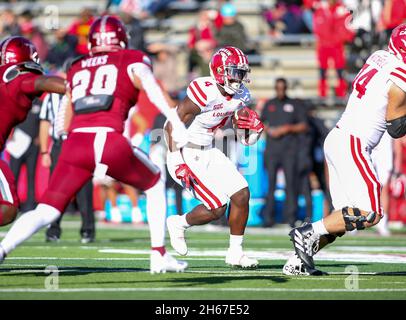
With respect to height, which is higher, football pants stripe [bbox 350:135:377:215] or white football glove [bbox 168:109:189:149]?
white football glove [bbox 168:109:189:149]

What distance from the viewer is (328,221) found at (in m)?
8.48

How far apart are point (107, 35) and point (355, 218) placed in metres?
2.34

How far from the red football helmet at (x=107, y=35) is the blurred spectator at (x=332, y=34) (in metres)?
11.3

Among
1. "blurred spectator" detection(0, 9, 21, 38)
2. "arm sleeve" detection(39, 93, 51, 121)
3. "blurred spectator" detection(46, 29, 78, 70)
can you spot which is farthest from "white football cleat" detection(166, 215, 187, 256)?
"blurred spectator" detection(0, 9, 21, 38)

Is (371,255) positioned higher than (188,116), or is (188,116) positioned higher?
(188,116)

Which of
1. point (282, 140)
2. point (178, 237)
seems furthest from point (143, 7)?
point (178, 237)

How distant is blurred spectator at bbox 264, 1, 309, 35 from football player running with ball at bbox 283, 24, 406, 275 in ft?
40.5

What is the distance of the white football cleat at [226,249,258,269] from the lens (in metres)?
9.22

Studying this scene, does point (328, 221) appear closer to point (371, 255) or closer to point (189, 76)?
point (371, 255)

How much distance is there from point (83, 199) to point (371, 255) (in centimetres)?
374

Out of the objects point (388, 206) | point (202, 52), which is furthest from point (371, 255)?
point (202, 52)

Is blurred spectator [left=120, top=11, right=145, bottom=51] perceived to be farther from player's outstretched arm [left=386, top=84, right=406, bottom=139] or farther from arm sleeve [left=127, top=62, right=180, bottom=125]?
arm sleeve [left=127, top=62, right=180, bottom=125]

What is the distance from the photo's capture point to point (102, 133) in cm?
762
